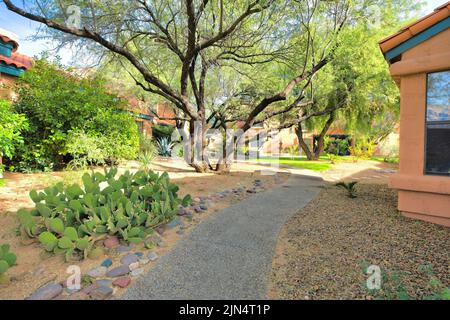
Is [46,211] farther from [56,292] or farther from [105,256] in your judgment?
[56,292]

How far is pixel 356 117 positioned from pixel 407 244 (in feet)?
47.1

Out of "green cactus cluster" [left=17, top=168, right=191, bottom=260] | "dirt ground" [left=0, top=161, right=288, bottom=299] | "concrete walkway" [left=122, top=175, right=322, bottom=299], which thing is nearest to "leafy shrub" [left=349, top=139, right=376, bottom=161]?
"dirt ground" [left=0, top=161, right=288, bottom=299]

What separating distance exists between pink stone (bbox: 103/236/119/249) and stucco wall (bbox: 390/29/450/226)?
16.0 ft

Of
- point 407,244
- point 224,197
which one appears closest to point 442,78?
point 407,244

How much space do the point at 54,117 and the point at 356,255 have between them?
7938 millimetres

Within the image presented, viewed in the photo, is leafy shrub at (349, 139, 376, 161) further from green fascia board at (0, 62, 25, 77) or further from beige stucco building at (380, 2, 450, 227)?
green fascia board at (0, 62, 25, 77)

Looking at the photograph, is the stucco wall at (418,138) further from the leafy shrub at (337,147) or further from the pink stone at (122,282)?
the leafy shrub at (337,147)

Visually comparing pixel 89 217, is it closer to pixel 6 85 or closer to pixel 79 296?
pixel 79 296

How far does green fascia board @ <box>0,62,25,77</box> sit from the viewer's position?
7307 mm

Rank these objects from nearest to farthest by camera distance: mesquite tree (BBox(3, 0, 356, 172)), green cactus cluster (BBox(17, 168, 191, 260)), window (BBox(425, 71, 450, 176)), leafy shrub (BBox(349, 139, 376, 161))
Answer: green cactus cluster (BBox(17, 168, 191, 260))
window (BBox(425, 71, 450, 176))
mesquite tree (BBox(3, 0, 356, 172))
leafy shrub (BBox(349, 139, 376, 161))

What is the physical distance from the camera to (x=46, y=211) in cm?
335

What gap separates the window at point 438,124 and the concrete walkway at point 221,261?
269 centimetres

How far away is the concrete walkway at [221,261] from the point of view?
8.18 ft
